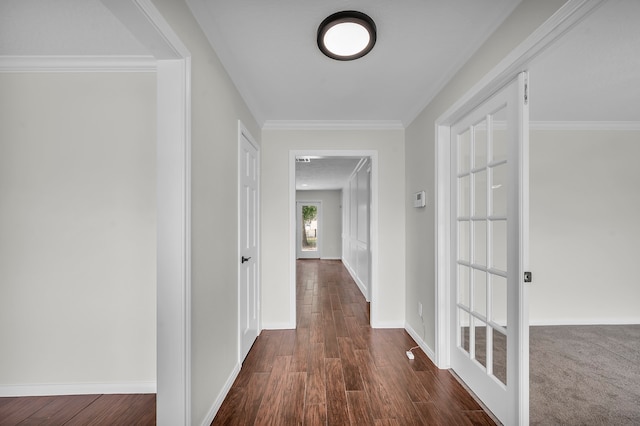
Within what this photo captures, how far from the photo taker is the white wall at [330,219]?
1055 cm

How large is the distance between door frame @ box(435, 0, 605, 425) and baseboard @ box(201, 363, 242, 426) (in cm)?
167

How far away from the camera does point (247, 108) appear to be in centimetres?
288

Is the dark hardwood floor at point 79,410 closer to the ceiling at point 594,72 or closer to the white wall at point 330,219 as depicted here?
the ceiling at point 594,72

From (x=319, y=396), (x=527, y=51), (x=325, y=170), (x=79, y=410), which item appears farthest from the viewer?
(x=325, y=170)

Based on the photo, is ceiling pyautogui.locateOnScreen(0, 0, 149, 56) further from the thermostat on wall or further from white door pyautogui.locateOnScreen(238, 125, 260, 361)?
the thermostat on wall

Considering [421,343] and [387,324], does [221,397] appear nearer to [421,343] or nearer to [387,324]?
[421,343]

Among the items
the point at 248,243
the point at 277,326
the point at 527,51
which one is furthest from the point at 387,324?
the point at 527,51

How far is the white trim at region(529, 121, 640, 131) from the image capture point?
11.8 ft

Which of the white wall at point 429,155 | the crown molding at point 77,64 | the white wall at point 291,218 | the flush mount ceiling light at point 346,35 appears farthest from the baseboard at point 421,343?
the crown molding at point 77,64

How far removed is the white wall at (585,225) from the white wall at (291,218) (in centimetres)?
169

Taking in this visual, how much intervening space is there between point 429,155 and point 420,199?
0.42 metres

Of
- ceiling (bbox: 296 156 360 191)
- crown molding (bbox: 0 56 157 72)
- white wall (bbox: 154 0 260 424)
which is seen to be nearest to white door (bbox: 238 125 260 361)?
white wall (bbox: 154 0 260 424)

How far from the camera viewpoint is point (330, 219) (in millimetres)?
10672

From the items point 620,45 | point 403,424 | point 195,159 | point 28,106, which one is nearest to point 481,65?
point 620,45
